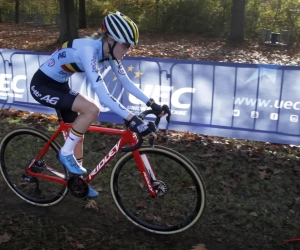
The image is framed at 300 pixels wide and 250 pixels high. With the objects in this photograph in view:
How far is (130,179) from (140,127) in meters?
1.83

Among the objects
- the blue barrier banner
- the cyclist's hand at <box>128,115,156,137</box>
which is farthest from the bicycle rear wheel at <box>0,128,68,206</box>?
the blue barrier banner

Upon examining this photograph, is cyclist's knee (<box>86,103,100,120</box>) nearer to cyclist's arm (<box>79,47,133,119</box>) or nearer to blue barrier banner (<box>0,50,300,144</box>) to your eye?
cyclist's arm (<box>79,47,133,119</box>)

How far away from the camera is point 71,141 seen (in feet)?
13.1

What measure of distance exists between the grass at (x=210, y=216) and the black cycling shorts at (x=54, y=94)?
1.19 meters

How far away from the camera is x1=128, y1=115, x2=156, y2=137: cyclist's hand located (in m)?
3.48

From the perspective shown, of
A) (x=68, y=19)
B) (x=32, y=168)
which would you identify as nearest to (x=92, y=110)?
(x=32, y=168)

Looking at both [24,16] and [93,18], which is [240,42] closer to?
[93,18]

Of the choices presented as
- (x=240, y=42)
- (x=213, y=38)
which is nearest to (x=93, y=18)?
(x=213, y=38)

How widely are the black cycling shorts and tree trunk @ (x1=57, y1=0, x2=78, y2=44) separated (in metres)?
14.4

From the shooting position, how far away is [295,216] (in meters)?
4.60

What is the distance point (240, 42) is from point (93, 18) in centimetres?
1501

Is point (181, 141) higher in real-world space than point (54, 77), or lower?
lower

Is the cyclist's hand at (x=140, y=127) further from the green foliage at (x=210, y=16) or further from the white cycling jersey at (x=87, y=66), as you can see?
the green foliage at (x=210, y=16)

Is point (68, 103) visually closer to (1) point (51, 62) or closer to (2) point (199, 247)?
(1) point (51, 62)
